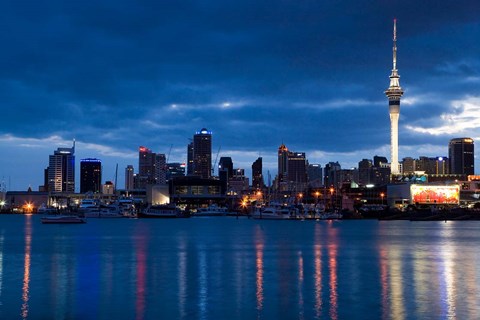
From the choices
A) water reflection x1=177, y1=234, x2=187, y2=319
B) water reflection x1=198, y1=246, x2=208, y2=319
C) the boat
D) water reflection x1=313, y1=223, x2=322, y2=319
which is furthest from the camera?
the boat

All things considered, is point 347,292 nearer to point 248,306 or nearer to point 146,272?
point 248,306

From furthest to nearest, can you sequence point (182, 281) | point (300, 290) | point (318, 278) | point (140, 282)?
point (318, 278) → point (182, 281) → point (140, 282) → point (300, 290)

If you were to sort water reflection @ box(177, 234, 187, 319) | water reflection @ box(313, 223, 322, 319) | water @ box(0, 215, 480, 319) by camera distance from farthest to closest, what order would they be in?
water reflection @ box(177, 234, 187, 319) < water reflection @ box(313, 223, 322, 319) < water @ box(0, 215, 480, 319)

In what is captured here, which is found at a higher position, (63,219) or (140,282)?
(63,219)

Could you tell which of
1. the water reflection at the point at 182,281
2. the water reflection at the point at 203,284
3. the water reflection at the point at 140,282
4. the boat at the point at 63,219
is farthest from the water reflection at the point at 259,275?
the boat at the point at 63,219

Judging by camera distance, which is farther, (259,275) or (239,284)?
(259,275)

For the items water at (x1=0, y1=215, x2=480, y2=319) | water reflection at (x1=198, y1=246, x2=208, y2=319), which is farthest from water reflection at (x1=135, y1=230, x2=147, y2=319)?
water reflection at (x1=198, y1=246, x2=208, y2=319)

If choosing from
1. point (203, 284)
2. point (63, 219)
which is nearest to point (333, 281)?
point (203, 284)

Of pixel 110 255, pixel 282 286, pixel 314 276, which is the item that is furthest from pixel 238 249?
pixel 282 286

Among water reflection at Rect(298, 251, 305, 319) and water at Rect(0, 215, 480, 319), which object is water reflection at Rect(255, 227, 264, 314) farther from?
water reflection at Rect(298, 251, 305, 319)

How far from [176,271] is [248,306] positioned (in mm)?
18649

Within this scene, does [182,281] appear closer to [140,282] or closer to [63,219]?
[140,282]

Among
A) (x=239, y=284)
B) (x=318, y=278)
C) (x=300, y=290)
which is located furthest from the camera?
→ (x=318, y=278)

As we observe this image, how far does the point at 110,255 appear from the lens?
72.6m
